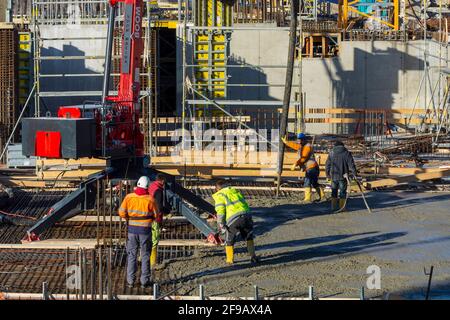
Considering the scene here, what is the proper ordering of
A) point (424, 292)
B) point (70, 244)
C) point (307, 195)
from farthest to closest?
1. point (307, 195)
2. point (70, 244)
3. point (424, 292)

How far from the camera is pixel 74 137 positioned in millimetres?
14445

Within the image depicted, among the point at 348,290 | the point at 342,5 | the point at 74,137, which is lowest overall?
the point at 348,290

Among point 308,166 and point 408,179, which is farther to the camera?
point 408,179

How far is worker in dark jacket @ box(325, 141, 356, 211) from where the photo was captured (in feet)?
58.6

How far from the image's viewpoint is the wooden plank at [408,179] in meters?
20.3

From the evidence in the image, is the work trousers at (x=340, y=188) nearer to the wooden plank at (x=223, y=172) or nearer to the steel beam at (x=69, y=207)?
the wooden plank at (x=223, y=172)

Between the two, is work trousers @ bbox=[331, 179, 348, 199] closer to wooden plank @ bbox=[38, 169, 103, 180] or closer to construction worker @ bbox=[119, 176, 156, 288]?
wooden plank @ bbox=[38, 169, 103, 180]

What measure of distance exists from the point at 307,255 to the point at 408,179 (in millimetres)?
7026

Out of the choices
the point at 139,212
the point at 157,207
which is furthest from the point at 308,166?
the point at 139,212

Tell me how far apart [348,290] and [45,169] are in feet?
36.3

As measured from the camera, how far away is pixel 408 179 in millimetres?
20500

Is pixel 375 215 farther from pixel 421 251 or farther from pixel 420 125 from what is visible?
pixel 420 125

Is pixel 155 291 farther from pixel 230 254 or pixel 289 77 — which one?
pixel 289 77
